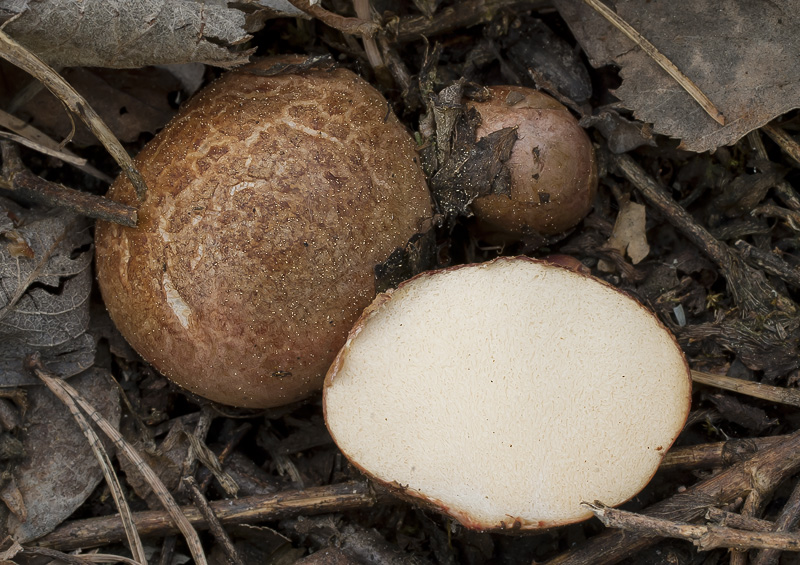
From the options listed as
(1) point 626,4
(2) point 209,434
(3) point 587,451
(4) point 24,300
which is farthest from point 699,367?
(4) point 24,300

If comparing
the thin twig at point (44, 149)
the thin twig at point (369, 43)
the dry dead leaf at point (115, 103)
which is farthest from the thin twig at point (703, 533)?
the dry dead leaf at point (115, 103)

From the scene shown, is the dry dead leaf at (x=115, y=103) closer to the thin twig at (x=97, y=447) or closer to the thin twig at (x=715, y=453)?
the thin twig at (x=97, y=447)

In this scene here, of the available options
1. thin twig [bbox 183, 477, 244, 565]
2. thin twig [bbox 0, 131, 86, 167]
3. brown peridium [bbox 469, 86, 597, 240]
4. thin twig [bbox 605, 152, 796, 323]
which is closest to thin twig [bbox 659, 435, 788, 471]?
thin twig [bbox 605, 152, 796, 323]

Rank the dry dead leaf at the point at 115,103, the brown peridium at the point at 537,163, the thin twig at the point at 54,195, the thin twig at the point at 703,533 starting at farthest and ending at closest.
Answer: the dry dead leaf at the point at 115,103 < the brown peridium at the point at 537,163 < the thin twig at the point at 54,195 < the thin twig at the point at 703,533

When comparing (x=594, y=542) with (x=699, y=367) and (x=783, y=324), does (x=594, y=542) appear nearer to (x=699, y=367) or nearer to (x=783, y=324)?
(x=699, y=367)

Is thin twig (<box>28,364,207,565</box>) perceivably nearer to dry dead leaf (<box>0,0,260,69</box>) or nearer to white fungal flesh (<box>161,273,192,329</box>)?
white fungal flesh (<box>161,273,192,329</box>)

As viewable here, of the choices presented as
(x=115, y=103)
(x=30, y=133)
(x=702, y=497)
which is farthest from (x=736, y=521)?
(x=30, y=133)
